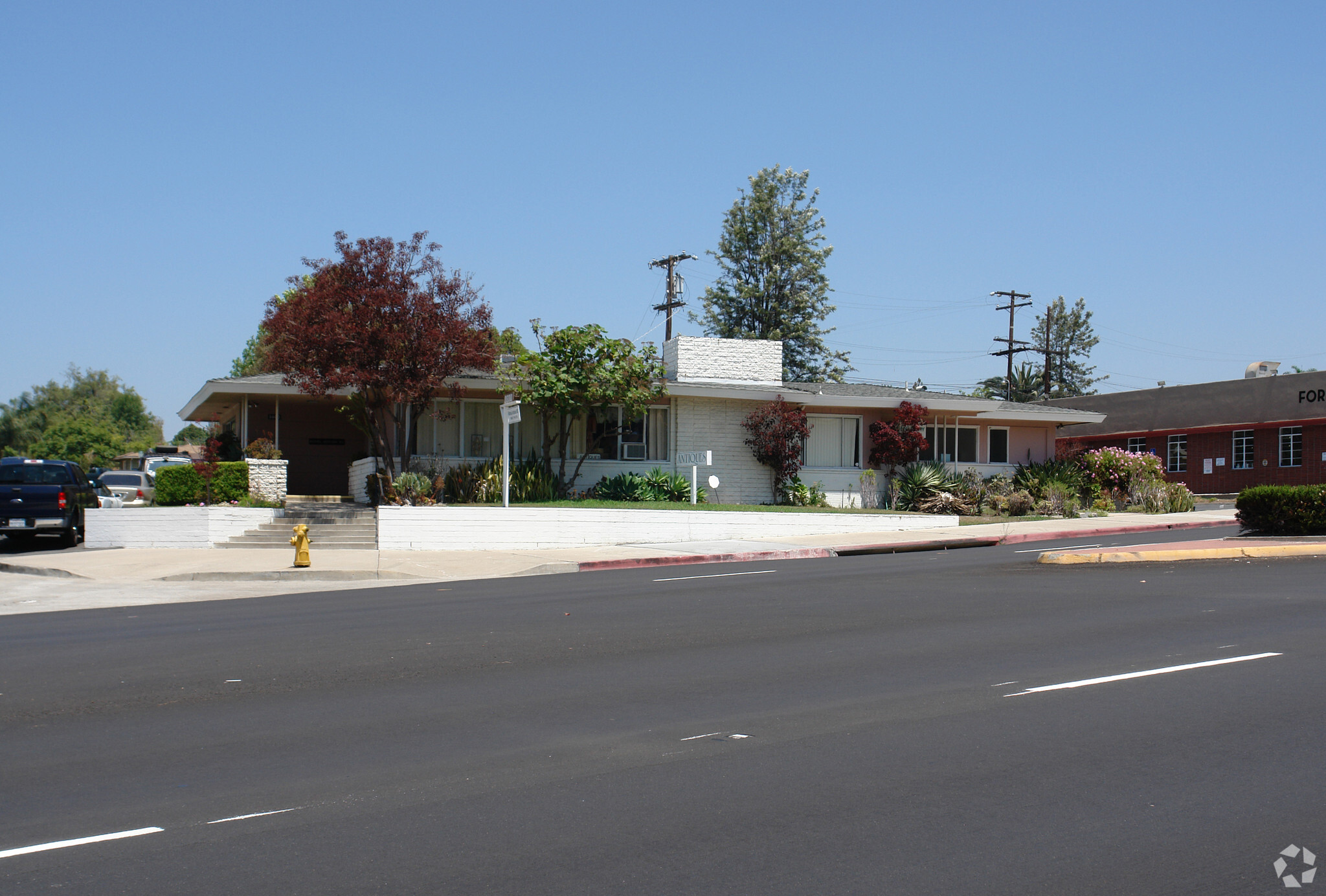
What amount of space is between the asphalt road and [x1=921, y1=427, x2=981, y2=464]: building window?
20402 mm

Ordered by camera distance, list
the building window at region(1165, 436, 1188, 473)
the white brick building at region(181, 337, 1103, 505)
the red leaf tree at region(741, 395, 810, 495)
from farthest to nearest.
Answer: the building window at region(1165, 436, 1188, 473) → the red leaf tree at region(741, 395, 810, 495) → the white brick building at region(181, 337, 1103, 505)

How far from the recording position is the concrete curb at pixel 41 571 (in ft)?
61.4

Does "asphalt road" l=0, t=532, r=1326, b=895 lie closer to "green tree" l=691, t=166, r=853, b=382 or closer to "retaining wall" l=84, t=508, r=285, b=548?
"retaining wall" l=84, t=508, r=285, b=548

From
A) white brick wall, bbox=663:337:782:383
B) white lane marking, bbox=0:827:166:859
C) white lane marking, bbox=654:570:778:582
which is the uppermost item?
white brick wall, bbox=663:337:782:383

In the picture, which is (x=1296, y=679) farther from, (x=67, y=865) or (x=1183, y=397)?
(x=1183, y=397)

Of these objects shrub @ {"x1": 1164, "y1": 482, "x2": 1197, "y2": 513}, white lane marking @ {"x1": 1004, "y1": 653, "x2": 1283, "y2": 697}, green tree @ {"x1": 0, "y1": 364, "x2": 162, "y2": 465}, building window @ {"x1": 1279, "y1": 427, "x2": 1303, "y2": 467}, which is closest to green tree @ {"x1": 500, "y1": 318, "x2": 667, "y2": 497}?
shrub @ {"x1": 1164, "y1": 482, "x2": 1197, "y2": 513}

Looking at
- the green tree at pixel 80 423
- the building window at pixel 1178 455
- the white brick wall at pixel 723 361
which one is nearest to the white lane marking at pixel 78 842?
the white brick wall at pixel 723 361

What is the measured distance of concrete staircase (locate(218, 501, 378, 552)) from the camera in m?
23.1

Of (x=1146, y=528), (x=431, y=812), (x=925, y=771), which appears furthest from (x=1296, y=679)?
(x=1146, y=528)

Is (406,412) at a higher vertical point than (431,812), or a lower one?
higher

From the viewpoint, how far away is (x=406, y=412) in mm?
26266

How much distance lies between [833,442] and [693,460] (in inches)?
209

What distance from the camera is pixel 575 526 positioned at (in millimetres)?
24219

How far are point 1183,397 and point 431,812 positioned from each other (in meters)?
46.2
